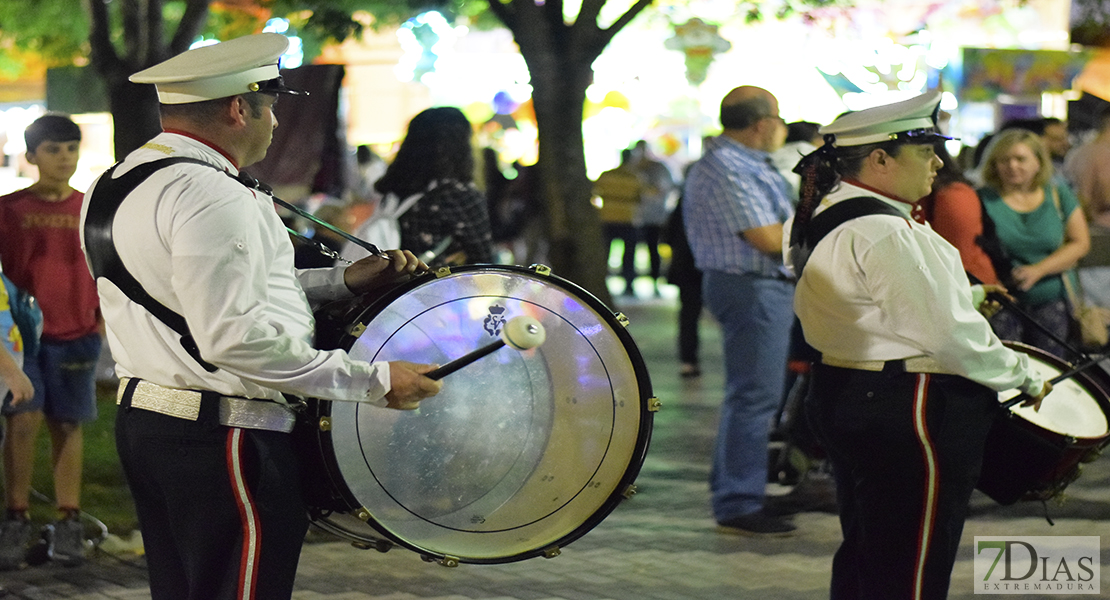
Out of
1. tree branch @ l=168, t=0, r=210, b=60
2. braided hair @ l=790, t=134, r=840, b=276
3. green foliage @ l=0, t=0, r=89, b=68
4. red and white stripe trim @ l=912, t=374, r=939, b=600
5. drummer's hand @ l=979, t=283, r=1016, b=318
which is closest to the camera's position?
red and white stripe trim @ l=912, t=374, r=939, b=600

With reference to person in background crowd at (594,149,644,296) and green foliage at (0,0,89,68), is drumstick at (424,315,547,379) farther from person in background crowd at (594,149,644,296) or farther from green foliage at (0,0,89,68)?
person in background crowd at (594,149,644,296)

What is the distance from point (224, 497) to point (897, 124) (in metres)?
2.07

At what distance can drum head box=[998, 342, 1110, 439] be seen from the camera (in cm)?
390

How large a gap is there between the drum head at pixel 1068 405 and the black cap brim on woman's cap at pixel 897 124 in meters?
0.71

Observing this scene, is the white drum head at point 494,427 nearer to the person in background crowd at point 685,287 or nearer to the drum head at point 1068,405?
the drum head at point 1068,405

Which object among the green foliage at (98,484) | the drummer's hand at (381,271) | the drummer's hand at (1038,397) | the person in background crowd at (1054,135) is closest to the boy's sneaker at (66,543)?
the green foliage at (98,484)

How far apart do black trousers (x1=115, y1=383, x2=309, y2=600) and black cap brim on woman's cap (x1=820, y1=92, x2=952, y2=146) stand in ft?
5.97

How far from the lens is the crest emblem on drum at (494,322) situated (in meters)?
2.96

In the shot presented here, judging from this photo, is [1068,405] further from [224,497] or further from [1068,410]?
[224,497]

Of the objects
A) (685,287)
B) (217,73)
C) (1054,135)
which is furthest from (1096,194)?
(217,73)

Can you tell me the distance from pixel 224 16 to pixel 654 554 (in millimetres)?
12571

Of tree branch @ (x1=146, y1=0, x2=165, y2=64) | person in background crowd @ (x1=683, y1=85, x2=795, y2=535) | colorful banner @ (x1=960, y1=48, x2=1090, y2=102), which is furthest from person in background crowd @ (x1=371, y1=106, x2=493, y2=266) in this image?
colorful banner @ (x1=960, y1=48, x2=1090, y2=102)

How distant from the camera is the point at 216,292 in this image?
8.43 feet

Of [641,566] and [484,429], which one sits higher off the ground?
[484,429]
